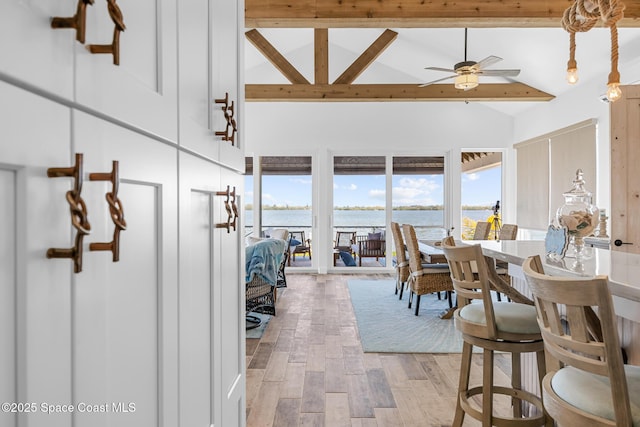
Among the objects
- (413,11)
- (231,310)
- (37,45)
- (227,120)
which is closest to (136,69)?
(37,45)

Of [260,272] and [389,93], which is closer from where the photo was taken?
[260,272]

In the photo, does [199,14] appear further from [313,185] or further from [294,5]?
[313,185]

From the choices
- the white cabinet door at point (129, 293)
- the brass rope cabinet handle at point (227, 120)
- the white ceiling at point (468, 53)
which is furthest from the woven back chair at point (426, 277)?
the white cabinet door at point (129, 293)

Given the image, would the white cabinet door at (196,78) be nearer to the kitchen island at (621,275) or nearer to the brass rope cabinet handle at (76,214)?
the brass rope cabinet handle at (76,214)

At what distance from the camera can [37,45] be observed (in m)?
0.39

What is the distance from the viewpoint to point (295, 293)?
17.7 ft

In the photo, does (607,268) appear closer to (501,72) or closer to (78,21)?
(78,21)

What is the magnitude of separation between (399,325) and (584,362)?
119 inches

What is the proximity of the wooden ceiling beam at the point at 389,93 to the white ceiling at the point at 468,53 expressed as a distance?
0.18 meters

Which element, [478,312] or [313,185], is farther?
[313,185]

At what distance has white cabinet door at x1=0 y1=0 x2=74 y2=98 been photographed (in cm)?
35

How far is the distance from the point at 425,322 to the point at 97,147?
13.1ft

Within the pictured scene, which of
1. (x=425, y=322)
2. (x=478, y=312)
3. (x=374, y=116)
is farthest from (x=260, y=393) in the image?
(x=374, y=116)

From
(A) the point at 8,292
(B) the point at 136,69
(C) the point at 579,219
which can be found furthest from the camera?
(C) the point at 579,219
